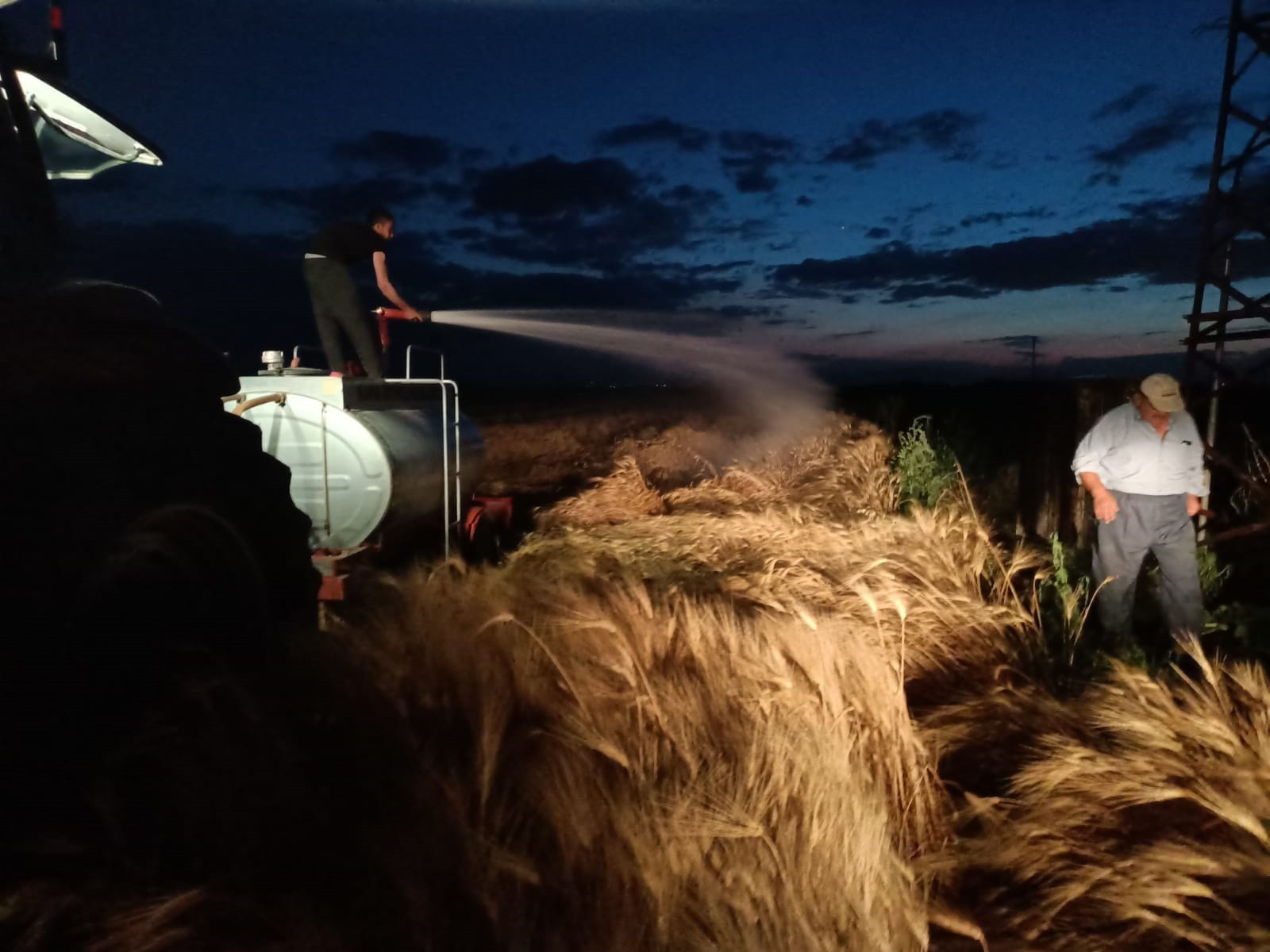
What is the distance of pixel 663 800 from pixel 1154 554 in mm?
4228

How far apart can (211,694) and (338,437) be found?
3143 mm

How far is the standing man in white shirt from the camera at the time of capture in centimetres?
526

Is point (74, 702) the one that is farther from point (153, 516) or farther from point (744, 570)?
point (744, 570)

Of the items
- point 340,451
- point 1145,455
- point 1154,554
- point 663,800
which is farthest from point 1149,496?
point 340,451

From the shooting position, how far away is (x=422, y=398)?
23.2ft

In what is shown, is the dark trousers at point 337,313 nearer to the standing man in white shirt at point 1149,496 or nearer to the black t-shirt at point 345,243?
the black t-shirt at point 345,243

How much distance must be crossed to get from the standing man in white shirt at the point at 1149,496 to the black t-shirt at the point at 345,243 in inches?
203

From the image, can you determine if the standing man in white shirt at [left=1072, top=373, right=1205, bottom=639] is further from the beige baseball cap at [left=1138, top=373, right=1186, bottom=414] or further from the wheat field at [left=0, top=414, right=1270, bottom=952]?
the wheat field at [left=0, top=414, right=1270, bottom=952]

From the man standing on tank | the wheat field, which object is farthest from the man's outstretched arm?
the wheat field

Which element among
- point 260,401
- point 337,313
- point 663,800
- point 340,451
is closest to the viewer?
point 663,800

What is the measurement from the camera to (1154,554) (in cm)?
539

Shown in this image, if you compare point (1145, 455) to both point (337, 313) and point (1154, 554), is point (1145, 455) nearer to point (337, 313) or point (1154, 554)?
point (1154, 554)

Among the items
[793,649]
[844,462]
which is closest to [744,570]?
[793,649]

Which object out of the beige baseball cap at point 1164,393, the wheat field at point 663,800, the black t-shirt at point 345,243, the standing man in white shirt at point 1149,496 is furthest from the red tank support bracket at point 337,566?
the beige baseball cap at point 1164,393
